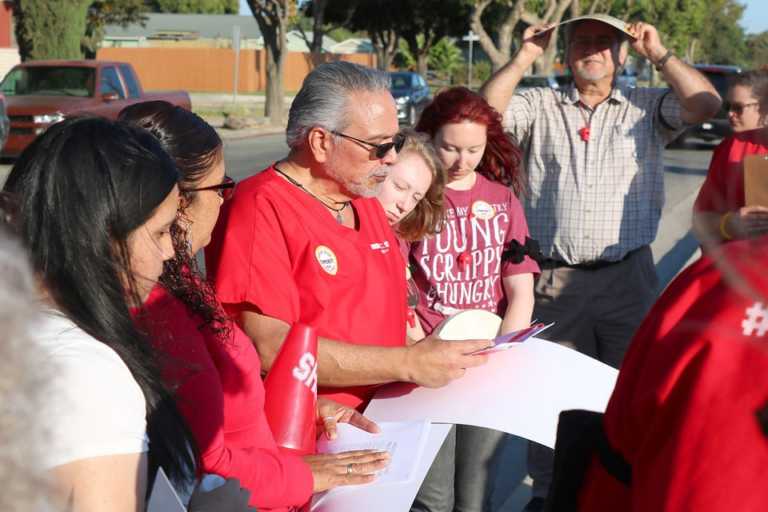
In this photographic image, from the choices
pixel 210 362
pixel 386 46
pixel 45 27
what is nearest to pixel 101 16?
pixel 45 27

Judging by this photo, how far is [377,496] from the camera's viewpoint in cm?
242

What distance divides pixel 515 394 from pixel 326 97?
1.02m

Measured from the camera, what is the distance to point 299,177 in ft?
9.80

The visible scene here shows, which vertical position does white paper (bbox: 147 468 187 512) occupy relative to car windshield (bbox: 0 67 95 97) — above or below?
above

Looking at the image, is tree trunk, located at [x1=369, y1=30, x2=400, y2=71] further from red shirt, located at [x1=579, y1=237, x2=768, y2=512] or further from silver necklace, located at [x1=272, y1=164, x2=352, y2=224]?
red shirt, located at [x1=579, y1=237, x2=768, y2=512]

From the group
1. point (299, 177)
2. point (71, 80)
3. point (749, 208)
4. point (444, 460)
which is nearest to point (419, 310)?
point (444, 460)

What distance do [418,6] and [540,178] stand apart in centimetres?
Answer: 4430

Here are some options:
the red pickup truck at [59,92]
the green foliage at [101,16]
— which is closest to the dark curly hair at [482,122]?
the red pickup truck at [59,92]

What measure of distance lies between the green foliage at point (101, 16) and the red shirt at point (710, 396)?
35113 millimetres

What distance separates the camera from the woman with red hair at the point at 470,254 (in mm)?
3646

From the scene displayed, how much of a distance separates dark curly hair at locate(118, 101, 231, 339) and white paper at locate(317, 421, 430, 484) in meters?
0.52

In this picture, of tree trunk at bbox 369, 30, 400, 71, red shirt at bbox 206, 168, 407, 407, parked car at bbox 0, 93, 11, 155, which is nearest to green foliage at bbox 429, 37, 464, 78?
tree trunk at bbox 369, 30, 400, 71

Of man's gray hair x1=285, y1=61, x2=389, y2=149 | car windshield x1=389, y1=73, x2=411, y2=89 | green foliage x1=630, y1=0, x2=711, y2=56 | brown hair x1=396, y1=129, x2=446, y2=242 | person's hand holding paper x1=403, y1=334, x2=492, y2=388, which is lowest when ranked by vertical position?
car windshield x1=389, y1=73, x2=411, y2=89

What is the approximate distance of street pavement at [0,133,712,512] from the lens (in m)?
4.63
